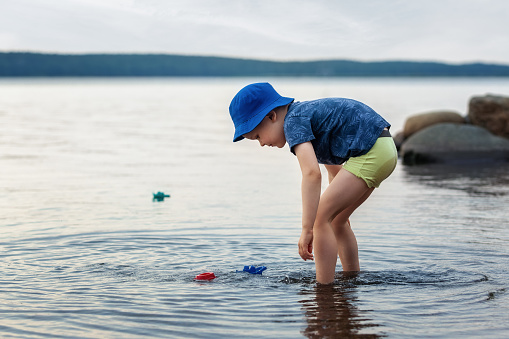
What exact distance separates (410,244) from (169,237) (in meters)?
2.31

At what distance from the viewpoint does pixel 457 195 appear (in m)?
10.1

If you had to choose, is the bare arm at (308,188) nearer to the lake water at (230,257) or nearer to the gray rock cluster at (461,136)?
the lake water at (230,257)

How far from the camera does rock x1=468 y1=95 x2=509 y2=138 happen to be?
17266 mm

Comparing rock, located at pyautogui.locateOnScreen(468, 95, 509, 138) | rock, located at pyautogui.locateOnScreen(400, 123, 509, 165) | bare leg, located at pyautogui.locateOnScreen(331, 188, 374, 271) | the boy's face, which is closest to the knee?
bare leg, located at pyautogui.locateOnScreen(331, 188, 374, 271)

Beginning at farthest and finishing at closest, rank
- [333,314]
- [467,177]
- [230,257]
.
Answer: [467,177]
[230,257]
[333,314]

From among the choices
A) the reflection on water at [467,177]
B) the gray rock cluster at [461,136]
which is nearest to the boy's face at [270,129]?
the reflection on water at [467,177]

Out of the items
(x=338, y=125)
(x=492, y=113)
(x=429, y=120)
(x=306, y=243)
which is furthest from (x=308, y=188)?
(x=429, y=120)

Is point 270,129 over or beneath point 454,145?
over

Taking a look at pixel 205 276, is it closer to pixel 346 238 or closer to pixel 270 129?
pixel 346 238

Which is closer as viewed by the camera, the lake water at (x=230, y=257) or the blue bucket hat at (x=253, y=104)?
the lake water at (x=230, y=257)

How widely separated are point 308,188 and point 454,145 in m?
12.3

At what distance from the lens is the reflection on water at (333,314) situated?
4332 millimetres

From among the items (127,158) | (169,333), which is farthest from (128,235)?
(127,158)

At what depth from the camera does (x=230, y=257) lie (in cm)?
643
